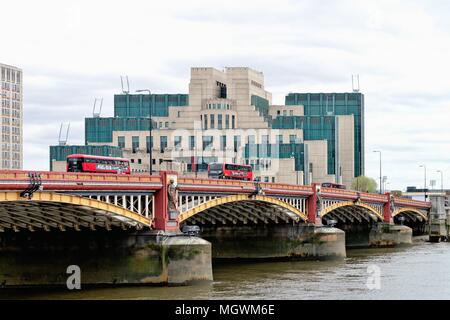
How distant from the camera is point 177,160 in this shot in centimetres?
17925

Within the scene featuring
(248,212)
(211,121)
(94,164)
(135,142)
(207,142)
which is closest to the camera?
(94,164)

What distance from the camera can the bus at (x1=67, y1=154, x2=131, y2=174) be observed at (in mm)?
83500

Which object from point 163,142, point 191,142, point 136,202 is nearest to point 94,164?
point 136,202

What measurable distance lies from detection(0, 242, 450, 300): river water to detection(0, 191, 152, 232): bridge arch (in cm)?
409

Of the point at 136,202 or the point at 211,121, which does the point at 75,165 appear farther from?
the point at 211,121

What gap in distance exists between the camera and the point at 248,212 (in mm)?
91750

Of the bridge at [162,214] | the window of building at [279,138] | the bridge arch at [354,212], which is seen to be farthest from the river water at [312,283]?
the window of building at [279,138]

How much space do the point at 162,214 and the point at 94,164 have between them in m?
18.0

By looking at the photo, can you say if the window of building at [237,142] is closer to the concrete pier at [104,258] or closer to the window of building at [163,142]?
the window of building at [163,142]

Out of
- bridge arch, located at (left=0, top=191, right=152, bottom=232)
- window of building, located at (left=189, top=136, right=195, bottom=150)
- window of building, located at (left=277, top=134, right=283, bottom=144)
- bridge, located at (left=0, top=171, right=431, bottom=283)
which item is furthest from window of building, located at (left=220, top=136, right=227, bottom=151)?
bridge arch, located at (left=0, top=191, right=152, bottom=232)

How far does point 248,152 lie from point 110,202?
395 ft

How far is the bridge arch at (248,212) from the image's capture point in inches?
3304

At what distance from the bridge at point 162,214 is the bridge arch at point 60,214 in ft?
0.19
